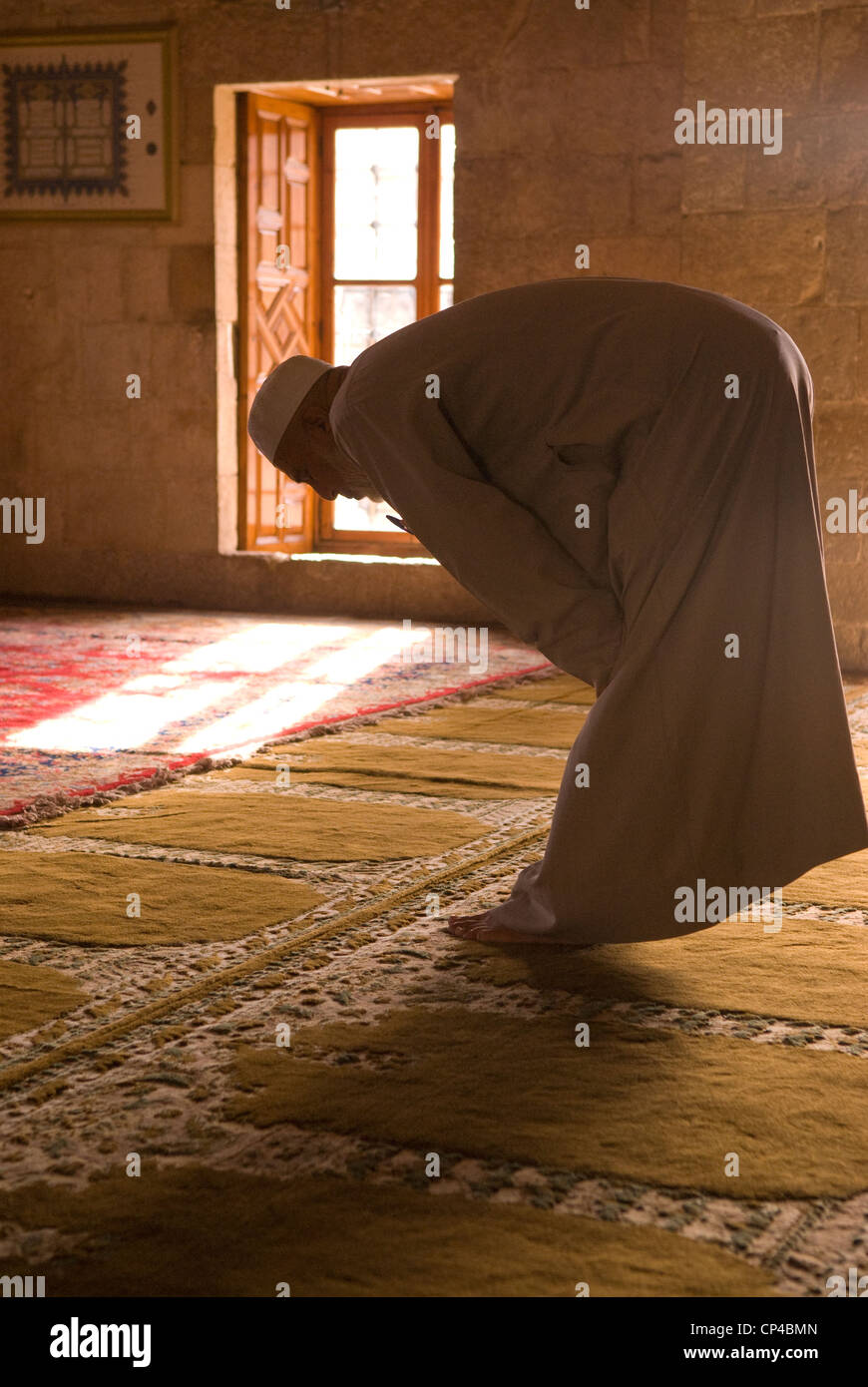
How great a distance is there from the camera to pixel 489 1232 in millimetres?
1689

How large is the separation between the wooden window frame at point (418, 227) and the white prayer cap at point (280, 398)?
5244mm

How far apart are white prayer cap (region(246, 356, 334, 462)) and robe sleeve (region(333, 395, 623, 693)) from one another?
0.52 ft

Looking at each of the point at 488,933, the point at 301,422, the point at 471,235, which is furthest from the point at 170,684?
the point at 488,933

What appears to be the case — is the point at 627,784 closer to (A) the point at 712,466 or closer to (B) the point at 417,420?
(A) the point at 712,466

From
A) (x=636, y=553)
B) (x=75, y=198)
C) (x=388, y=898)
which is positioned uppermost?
(x=75, y=198)

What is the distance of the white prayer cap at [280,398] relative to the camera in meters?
2.73

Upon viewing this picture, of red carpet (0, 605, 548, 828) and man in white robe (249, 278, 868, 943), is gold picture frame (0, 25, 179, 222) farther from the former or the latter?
man in white robe (249, 278, 868, 943)

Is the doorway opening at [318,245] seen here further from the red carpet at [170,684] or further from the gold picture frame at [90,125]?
the red carpet at [170,684]

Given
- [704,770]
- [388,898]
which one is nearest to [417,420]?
[704,770]

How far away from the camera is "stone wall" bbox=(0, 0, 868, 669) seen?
638 centimetres

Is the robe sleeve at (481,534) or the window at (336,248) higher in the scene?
the window at (336,248)

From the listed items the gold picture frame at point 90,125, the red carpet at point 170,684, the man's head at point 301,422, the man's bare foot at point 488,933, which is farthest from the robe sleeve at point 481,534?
the gold picture frame at point 90,125

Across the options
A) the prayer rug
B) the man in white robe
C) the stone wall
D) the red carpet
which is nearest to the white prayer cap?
the man in white robe
